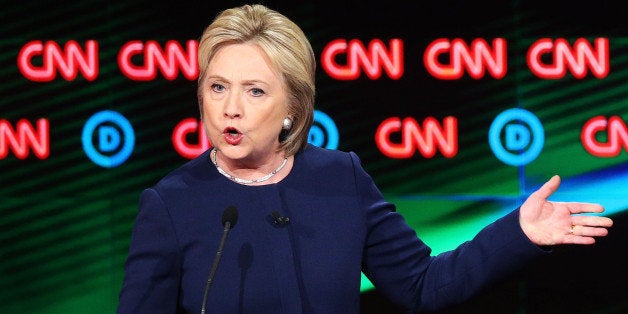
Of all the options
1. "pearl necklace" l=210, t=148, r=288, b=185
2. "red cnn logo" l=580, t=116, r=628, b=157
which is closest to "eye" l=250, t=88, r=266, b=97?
"pearl necklace" l=210, t=148, r=288, b=185

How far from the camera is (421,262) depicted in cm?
163

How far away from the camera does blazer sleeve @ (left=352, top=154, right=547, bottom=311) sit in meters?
1.57

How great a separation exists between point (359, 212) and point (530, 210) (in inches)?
10.6

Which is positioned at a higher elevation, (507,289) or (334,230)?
(334,230)

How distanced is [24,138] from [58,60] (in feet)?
1.44

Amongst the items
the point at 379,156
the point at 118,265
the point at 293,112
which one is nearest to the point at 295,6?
the point at 379,156

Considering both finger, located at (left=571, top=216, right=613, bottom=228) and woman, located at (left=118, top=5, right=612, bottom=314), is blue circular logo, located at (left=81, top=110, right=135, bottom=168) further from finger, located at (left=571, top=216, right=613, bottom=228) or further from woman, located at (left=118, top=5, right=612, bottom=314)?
finger, located at (left=571, top=216, right=613, bottom=228)

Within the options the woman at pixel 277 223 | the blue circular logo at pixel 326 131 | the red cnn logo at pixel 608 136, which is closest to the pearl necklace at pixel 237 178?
the woman at pixel 277 223

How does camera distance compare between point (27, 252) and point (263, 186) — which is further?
point (27, 252)

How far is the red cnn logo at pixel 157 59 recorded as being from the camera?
4.97 m

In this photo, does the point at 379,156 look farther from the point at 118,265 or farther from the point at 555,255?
the point at 118,265

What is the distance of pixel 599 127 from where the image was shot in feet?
17.0

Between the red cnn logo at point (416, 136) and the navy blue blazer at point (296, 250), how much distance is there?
3426 millimetres

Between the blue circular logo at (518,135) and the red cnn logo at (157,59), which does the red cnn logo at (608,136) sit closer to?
the blue circular logo at (518,135)
